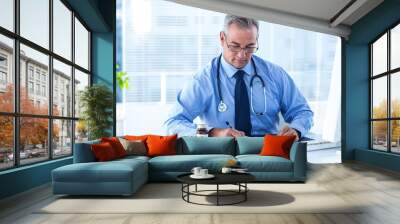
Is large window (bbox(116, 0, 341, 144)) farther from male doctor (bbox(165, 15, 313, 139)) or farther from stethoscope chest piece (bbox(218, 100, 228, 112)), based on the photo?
stethoscope chest piece (bbox(218, 100, 228, 112))

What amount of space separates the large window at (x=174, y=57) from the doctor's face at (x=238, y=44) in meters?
0.28

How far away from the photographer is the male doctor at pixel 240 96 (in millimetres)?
9031

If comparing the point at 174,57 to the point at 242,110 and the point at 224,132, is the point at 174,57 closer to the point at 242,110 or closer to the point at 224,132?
the point at 242,110

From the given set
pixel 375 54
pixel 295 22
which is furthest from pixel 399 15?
pixel 295 22

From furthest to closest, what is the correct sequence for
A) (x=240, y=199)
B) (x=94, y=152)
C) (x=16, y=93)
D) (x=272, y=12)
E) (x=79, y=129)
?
1. (x=272, y=12)
2. (x=79, y=129)
3. (x=94, y=152)
4. (x=16, y=93)
5. (x=240, y=199)

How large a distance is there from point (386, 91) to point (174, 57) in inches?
191

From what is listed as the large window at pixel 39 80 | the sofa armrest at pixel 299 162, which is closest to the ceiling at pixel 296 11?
the large window at pixel 39 80

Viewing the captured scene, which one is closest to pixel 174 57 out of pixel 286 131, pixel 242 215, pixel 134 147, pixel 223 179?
pixel 286 131

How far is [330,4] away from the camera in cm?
812

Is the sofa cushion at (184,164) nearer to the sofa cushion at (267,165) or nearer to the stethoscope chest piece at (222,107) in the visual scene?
the sofa cushion at (267,165)

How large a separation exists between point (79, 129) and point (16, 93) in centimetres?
273

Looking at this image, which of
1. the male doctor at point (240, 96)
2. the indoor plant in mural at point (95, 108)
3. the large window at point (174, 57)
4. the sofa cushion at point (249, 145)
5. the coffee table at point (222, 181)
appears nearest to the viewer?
the coffee table at point (222, 181)

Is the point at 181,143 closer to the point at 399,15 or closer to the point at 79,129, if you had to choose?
the point at 79,129

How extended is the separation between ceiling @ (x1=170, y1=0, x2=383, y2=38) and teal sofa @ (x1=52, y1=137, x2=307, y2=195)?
128 inches
